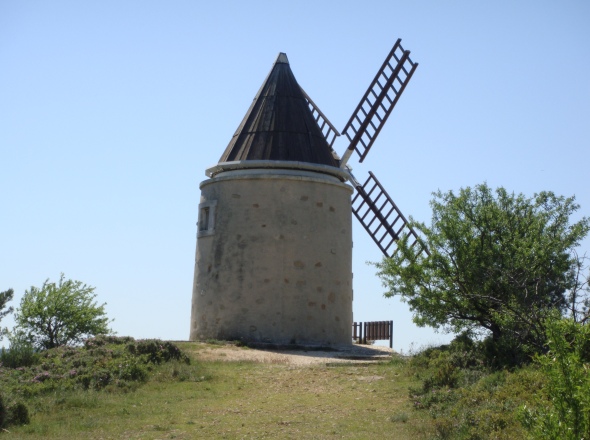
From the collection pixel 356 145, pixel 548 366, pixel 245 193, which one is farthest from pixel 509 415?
pixel 356 145

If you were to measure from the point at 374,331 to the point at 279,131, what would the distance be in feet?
24.0

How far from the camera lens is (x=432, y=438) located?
44.8 ft

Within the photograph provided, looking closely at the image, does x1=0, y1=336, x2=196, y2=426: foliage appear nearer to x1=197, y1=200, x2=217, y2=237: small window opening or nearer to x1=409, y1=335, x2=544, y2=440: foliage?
x1=409, y1=335, x2=544, y2=440: foliage

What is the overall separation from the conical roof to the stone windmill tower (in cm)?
3

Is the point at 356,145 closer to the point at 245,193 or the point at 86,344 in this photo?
the point at 245,193

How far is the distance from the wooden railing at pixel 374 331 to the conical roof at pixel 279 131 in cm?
548

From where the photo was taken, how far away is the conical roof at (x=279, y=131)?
26969 millimetres

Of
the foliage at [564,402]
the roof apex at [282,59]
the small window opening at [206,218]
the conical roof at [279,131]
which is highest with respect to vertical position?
the roof apex at [282,59]

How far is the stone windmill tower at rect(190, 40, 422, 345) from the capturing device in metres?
25.5

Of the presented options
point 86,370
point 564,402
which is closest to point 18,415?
point 86,370

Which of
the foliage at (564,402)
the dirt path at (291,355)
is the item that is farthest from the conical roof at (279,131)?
the foliage at (564,402)

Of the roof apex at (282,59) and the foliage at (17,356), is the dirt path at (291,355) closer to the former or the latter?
the foliage at (17,356)

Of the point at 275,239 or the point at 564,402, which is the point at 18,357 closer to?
the point at 275,239

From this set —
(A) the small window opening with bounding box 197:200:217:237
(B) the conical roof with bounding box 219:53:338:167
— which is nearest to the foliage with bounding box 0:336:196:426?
(A) the small window opening with bounding box 197:200:217:237
